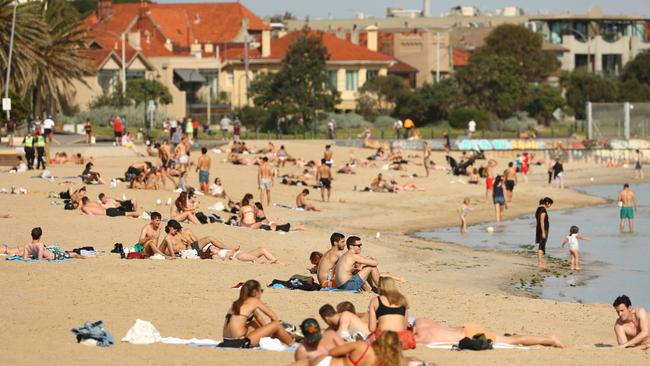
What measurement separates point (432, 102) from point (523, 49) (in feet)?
66.1

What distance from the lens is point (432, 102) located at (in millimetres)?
78062

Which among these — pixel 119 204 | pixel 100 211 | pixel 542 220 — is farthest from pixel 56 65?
pixel 542 220

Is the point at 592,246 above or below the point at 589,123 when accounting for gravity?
below

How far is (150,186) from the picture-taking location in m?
34.3

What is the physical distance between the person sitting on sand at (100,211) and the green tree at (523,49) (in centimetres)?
6969

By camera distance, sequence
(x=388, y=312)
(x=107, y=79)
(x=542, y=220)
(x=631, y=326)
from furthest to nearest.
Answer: (x=107, y=79) → (x=542, y=220) → (x=631, y=326) → (x=388, y=312)

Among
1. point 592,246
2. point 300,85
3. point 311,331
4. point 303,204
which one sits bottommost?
point 592,246

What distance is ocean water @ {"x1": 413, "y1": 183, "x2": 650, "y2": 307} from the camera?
22.0 meters

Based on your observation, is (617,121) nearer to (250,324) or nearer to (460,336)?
(460,336)

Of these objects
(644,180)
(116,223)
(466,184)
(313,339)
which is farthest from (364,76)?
(313,339)

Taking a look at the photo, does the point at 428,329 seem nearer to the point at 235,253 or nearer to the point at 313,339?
the point at 313,339

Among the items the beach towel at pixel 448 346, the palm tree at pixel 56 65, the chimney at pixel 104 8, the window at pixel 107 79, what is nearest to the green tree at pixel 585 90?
the window at pixel 107 79

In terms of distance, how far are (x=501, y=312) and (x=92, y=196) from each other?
15.9 metres

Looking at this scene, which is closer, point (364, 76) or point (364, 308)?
point (364, 308)
